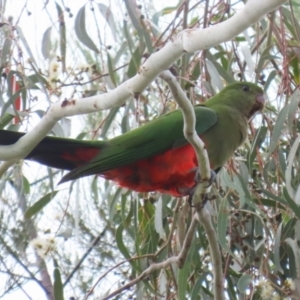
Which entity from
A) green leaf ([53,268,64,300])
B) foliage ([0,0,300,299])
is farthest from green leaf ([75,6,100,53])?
green leaf ([53,268,64,300])

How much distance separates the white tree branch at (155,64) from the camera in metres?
1.33

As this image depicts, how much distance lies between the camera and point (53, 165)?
200cm

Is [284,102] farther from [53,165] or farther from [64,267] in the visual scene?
[64,267]

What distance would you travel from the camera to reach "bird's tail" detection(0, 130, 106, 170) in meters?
1.94

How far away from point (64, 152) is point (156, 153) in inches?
11.0

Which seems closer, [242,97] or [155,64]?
[155,64]

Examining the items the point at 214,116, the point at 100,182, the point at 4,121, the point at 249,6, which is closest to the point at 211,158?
the point at 214,116

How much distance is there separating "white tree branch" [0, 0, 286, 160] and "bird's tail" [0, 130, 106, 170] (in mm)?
264

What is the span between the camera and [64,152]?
2.00 metres

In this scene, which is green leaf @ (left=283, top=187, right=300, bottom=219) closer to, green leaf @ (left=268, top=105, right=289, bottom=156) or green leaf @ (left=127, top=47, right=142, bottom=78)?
green leaf @ (left=268, top=105, right=289, bottom=156)

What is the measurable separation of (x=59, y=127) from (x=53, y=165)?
16 cm

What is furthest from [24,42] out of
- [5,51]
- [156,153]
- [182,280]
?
[182,280]

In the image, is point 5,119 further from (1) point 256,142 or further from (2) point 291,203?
(2) point 291,203

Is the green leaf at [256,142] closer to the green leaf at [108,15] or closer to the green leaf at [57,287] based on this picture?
the green leaf at [108,15]
